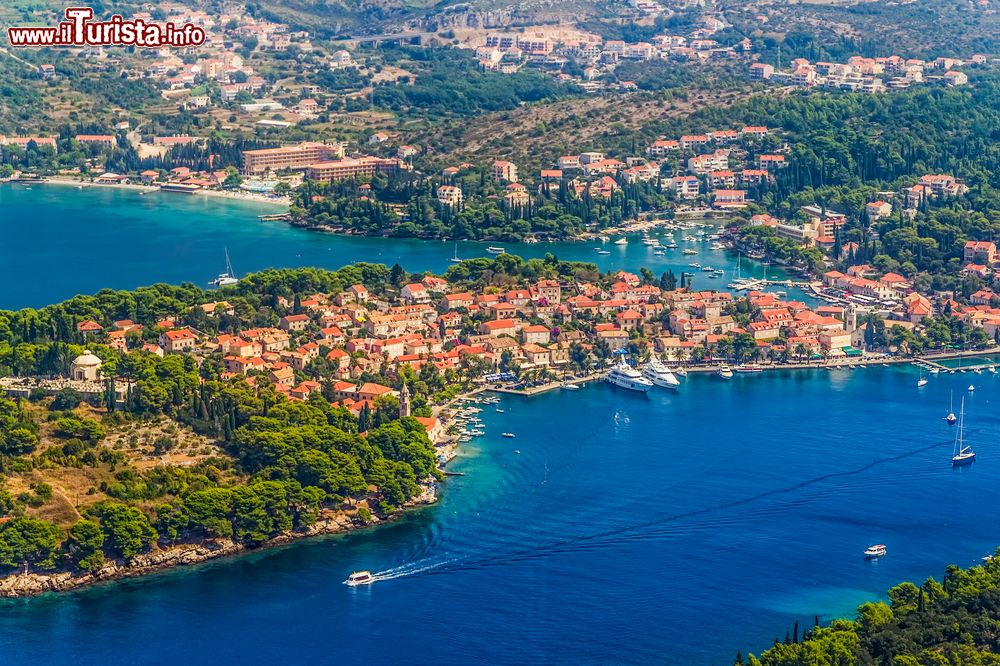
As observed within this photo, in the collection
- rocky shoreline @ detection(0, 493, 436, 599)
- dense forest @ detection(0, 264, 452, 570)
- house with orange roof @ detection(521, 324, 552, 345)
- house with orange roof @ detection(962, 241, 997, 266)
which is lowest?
rocky shoreline @ detection(0, 493, 436, 599)

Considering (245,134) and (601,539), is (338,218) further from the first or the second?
(601,539)

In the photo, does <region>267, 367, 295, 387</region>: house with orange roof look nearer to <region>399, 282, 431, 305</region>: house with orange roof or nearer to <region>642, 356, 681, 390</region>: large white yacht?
<region>399, 282, 431, 305</region>: house with orange roof

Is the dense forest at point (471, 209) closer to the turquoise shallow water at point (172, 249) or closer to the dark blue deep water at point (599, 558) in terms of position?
the turquoise shallow water at point (172, 249)

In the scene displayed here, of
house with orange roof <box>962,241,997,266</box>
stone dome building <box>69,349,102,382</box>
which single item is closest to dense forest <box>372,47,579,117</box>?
house with orange roof <box>962,241,997,266</box>

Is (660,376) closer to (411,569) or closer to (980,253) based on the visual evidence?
(411,569)

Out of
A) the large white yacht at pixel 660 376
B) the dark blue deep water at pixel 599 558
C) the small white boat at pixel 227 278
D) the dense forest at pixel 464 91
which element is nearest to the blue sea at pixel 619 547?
the dark blue deep water at pixel 599 558

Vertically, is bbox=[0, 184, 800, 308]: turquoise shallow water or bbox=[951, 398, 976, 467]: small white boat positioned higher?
bbox=[0, 184, 800, 308]: turquoise shallow water
